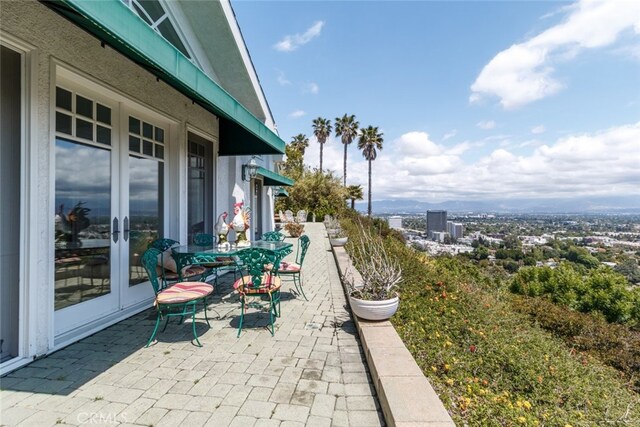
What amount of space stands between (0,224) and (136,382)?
2024 millimetres

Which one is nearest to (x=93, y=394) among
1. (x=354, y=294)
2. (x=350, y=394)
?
(x=350, y=394)

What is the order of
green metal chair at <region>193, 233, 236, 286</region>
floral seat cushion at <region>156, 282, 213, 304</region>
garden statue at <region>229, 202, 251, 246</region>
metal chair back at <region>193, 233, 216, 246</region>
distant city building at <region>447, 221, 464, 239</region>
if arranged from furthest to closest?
distant city building at <region>447, 221, 464, 239</region>, metal chair back at <region>193, 233, 216, 246</region>, green metal chair at <region>193, 233, 236, 286</region>, garden statue at <region>229, 202, 251, 246</region>, floral seat cushion at <region>156, 282, 213, 304</region>

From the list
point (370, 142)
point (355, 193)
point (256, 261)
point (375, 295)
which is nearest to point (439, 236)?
point (355, 193)

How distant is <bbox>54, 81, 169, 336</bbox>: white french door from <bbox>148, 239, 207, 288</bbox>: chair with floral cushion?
0.81ft

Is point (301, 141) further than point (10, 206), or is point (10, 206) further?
point (301, 141)

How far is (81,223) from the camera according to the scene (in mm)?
3881

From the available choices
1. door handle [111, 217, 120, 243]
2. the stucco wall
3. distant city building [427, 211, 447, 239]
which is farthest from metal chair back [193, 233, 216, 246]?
distant city building [427, 211, 447, 239]

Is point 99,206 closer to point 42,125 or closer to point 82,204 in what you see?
point 82,204

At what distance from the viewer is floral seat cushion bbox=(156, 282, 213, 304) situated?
3.61 m

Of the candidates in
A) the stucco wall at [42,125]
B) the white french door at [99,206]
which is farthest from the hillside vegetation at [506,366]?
Answer: the white french door at [99,206]

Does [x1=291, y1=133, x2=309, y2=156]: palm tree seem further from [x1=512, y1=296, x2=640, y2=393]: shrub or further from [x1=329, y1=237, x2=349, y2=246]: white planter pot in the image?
[x1=512, y1=296, x2=640, y2=393]: shrub

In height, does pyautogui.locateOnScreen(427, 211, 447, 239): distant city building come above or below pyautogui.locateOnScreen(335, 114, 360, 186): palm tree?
below

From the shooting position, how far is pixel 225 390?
275 cm

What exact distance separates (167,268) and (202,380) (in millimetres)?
2568
